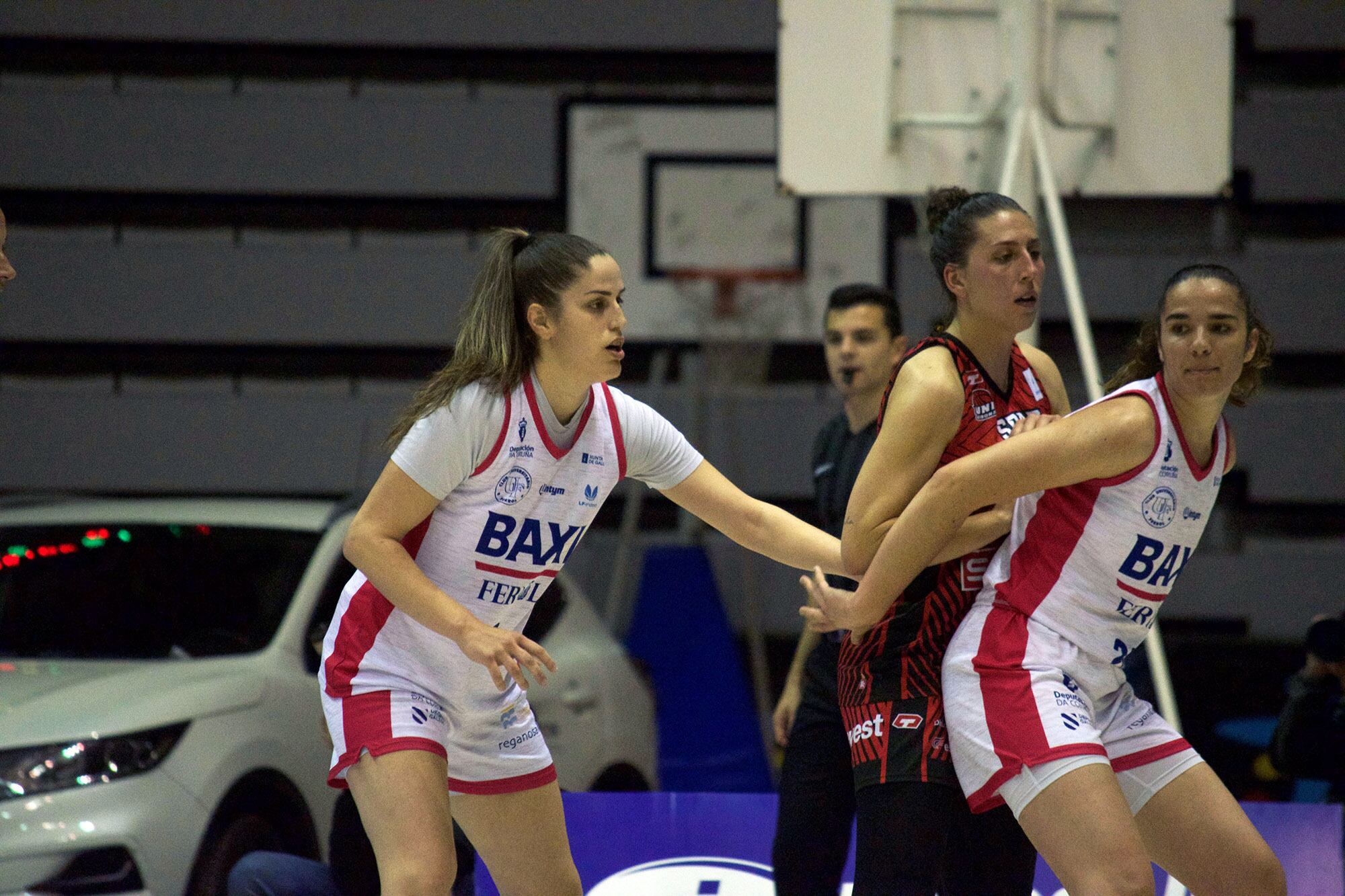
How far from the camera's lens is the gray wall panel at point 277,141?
6559 millimetres

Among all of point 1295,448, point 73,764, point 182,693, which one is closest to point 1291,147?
point 1295,448

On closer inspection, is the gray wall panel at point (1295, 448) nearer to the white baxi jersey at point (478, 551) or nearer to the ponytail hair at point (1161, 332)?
the ponytail hair at point (1161, 332)

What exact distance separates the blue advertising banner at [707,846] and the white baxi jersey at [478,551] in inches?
43.2

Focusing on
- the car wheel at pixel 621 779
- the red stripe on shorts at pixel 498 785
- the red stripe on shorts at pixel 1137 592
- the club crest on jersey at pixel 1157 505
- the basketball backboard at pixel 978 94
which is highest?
the basketball backboard at pixel 978 94

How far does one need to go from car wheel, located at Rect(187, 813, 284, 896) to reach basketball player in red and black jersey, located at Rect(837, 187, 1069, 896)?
5.71 feet

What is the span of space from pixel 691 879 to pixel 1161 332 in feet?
6.29

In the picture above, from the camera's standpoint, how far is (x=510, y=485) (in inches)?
100

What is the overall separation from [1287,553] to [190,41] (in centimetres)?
602

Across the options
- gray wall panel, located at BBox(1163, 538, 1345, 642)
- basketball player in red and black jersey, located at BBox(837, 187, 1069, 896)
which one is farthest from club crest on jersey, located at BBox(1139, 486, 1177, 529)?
gray wall panel, located at BBox(1163, 538, 1345, 642)

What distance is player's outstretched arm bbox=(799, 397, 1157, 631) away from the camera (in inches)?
92.2

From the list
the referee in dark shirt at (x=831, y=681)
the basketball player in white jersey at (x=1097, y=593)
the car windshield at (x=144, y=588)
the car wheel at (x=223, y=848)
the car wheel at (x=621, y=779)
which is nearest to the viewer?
the basketball player in white jersey at (x=1097, y=593)

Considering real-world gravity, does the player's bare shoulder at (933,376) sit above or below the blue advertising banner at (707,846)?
above

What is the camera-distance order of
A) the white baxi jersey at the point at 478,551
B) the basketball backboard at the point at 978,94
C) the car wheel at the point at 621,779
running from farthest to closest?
the basketball backboard at the point at 978,94, the car wheel at the point at 621,779, the white baxi jersey at the point at 478,551

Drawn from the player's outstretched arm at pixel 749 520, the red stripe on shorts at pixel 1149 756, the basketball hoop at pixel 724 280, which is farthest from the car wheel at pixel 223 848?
the basketball hoop at pixel 724 280
